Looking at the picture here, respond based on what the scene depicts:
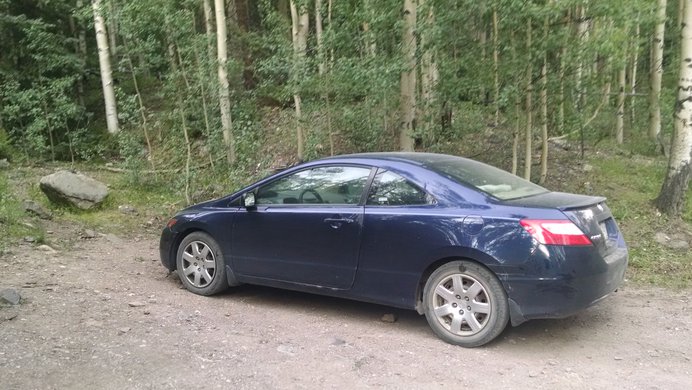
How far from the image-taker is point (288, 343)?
492cm

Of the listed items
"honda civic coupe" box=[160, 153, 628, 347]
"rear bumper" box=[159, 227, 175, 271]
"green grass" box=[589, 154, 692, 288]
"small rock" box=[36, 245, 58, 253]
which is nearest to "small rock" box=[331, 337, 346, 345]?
"honda civic coupe" box=[160, 153, 628, 347]

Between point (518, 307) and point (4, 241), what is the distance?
21.6 ft

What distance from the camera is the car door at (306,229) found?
5391 mm

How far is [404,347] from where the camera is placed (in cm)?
484

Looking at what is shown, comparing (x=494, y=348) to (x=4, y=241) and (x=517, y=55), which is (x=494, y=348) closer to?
(x=517, y=55)

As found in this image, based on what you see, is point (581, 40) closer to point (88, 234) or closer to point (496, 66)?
point (496, 66)

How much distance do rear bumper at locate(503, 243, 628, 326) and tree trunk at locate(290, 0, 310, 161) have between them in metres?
6.88

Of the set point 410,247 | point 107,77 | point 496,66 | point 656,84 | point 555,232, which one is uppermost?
point 107,77

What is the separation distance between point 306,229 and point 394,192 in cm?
95

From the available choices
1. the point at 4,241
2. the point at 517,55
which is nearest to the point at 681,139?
the point at 517,55

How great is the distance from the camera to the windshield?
5070 millimetres

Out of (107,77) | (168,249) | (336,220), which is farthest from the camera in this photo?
(107,77)

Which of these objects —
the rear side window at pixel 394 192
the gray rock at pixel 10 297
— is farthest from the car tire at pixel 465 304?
the gray rock at pixel 10 297

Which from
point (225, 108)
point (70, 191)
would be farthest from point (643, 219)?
point (70, 191)
